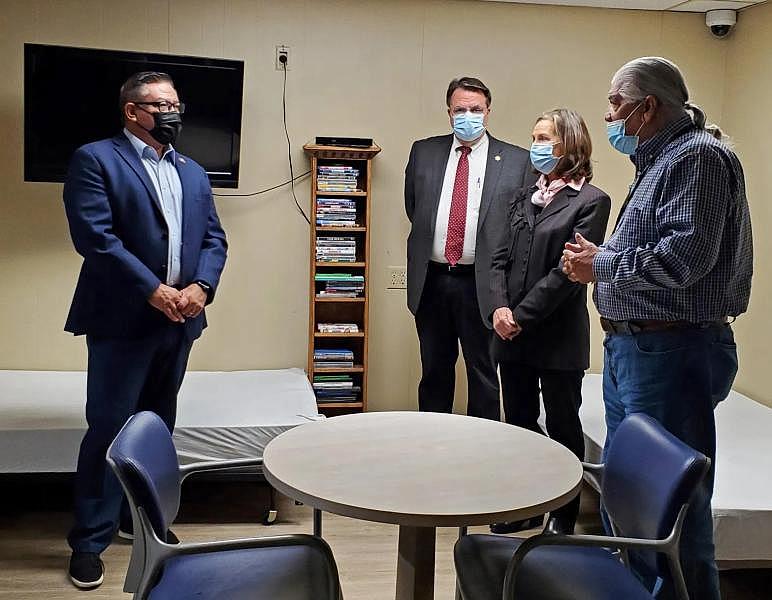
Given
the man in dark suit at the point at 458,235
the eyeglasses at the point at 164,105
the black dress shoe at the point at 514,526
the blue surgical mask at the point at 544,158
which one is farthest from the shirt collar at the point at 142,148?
the black dress shoe at the point at 514,526

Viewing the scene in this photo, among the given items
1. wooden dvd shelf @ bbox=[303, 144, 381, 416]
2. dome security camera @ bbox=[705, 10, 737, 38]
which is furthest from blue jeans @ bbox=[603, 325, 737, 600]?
dome security camera @ bbox=[705, 10, 737, 38]

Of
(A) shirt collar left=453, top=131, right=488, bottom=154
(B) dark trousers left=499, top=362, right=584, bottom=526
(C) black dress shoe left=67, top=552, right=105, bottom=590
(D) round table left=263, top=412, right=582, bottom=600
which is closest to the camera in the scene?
(D) round table left=263, top=412, right=582, bottom=600

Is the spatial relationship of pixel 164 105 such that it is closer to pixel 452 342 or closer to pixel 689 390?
pixel 452 342

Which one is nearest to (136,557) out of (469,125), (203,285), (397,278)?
(203,285)

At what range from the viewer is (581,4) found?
4465mm

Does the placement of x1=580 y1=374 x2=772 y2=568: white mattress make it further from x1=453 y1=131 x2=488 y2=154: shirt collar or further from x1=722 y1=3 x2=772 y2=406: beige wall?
x1=453 y1=131 x2=488 y2=154: shirt collar

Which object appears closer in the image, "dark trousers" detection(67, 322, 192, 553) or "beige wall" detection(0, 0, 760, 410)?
"dark trousers" detection(67, 322, 192, 553)

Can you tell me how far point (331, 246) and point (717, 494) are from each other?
2141mm

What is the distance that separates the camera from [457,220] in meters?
3.61

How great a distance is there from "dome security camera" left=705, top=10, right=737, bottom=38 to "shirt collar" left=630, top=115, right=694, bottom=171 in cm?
258

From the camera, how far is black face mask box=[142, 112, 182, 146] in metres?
3.05

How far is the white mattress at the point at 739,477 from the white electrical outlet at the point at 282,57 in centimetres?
216

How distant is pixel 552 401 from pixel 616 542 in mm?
1405

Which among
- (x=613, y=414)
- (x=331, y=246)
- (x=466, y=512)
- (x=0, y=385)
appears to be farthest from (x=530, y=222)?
(x=0, y=385)
